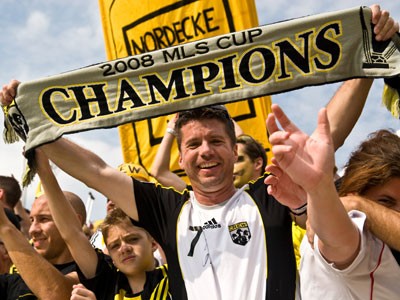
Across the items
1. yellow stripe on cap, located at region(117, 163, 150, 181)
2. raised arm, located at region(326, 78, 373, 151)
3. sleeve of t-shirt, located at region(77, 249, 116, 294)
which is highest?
raised arm, located at region(326, 78, 373, 151)

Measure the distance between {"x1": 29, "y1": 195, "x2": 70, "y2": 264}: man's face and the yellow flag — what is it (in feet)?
5.72

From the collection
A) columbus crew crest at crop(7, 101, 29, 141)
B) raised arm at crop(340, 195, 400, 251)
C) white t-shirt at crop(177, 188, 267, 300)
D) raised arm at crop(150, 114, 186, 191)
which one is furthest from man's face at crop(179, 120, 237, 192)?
raised arm at crop(150, 114, 186, 191)

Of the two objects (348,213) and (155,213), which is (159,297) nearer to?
(155,213)

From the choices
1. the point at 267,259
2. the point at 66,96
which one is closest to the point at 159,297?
the point at 267,259

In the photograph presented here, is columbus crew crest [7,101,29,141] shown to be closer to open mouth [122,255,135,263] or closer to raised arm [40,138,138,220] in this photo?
raised arm [40,138,138,220]

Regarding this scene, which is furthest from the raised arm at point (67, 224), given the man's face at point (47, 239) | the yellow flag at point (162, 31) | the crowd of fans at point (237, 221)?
the yellow flag at point (162, 31)

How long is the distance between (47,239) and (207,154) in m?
1.27

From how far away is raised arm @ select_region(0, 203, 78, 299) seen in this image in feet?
9.99

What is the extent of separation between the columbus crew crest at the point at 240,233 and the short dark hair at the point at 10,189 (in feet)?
9.38

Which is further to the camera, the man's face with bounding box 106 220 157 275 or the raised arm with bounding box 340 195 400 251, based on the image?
the man's face with bounding box 106 220 157 275

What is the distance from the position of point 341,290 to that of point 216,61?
4.51ft

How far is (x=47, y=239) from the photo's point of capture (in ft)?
11.4

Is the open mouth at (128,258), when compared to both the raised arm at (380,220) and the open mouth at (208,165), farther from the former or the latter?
the raised arm at (380,220)

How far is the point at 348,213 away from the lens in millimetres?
1694
